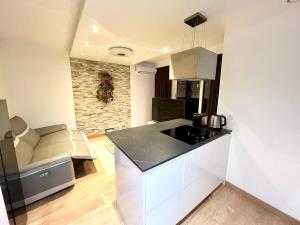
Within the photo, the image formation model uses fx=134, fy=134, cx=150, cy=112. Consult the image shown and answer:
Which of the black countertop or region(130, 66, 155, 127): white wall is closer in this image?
the black countertop

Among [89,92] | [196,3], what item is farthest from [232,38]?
[89,92]

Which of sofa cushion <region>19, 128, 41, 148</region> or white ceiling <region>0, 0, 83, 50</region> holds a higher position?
white ceiling <region>0, 0, 83, 50</region>

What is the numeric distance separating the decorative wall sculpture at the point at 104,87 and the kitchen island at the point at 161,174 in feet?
8.34

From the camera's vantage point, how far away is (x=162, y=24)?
166cm

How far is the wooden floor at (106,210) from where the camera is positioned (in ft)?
4.89

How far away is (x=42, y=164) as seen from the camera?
5.53ft

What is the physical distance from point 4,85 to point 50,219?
8.74 feet

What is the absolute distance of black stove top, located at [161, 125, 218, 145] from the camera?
4.92 feet

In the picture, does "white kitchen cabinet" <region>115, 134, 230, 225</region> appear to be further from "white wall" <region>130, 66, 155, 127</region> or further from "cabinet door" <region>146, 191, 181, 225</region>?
"white wall" <region>130, 66, 155, 127</region>

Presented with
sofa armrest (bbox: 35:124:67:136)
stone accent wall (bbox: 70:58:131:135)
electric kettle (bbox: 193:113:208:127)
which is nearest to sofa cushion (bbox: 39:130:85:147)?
sofa armrest (bbox: 35:124:67:136)

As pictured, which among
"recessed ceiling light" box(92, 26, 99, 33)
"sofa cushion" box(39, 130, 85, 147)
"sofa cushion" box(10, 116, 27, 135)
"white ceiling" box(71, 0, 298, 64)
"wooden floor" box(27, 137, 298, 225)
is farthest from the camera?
"sofa cushion" box(39, 130, 85, 147)

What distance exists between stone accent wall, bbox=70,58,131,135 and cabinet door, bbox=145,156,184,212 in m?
3.33

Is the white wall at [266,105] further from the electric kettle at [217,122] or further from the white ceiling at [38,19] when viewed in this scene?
the white ceiling at [38,19]

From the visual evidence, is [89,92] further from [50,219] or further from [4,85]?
[50,219]
